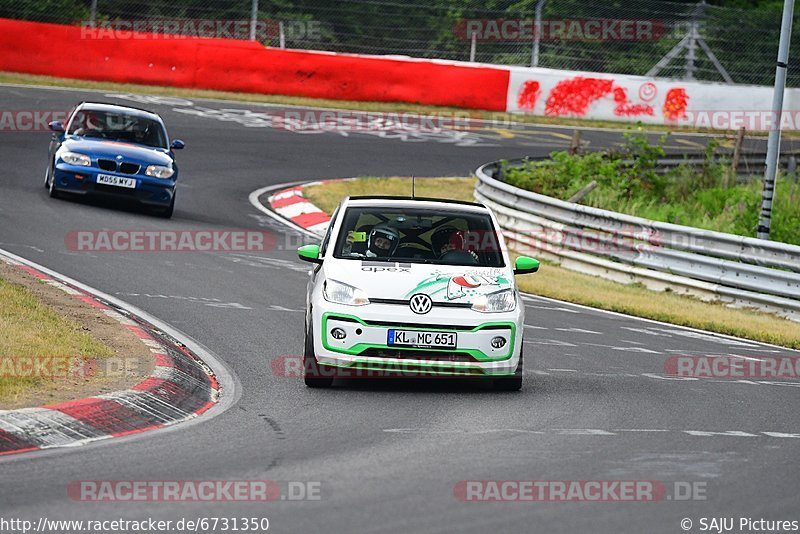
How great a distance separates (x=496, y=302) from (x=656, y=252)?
868 cm

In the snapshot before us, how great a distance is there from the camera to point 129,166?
18.6 meters

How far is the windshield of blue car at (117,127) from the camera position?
760 inches

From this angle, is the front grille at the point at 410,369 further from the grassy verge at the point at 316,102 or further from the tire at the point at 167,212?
the grassy verge at the point at 316,102

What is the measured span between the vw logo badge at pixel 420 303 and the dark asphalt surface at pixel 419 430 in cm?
64

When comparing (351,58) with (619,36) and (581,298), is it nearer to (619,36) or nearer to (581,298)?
(619,36)

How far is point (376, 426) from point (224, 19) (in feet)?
85.4

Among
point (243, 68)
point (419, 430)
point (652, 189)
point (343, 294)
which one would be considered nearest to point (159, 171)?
point (652, 189)

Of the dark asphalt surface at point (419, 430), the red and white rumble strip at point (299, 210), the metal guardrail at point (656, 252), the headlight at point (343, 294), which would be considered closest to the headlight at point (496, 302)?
the dark asphalt surface at point (419, 430)

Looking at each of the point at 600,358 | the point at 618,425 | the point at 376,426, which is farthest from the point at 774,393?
→ the point at 376,426

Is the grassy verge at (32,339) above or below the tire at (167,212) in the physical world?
above

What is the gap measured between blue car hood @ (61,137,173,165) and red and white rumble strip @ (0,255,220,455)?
27.7ft

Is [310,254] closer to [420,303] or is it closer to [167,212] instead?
[420,303]

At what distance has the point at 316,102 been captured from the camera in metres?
32.8

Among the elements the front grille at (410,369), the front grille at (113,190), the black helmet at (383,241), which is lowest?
the front grille at (113,190)
